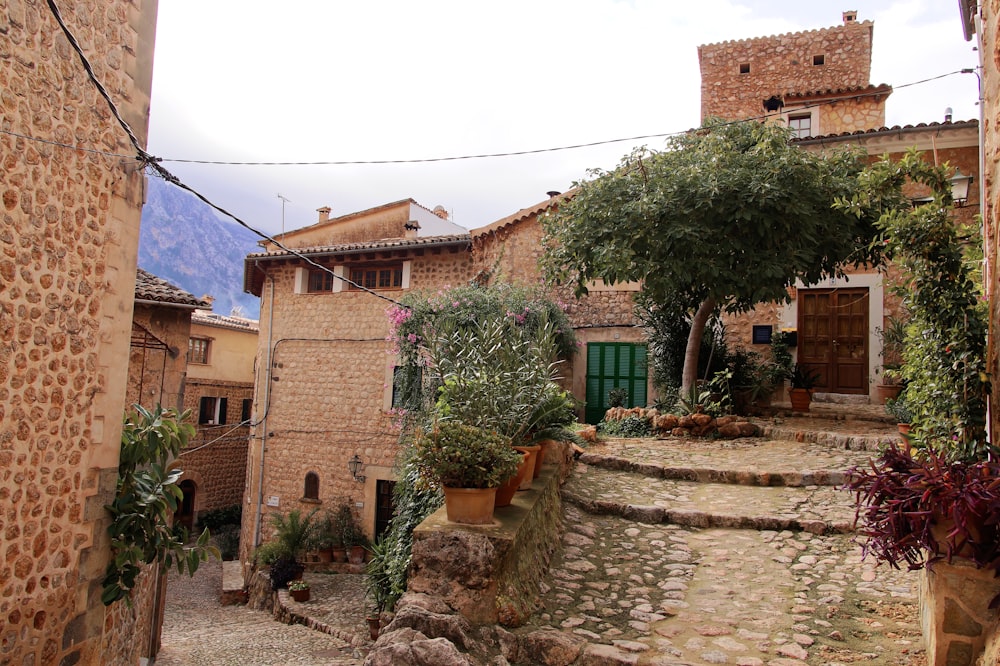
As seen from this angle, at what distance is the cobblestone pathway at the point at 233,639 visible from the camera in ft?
32.0

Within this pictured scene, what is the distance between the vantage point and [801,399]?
1207 centimetres

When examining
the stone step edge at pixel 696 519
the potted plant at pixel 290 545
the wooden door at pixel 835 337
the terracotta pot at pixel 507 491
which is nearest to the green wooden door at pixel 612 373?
the wooden door at pixel 835 337

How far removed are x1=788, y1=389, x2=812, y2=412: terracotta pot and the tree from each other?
241 cm

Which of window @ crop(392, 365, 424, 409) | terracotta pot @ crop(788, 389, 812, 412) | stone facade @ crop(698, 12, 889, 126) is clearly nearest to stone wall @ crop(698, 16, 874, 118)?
stone facade @ crop(698, 12, 889, 126)

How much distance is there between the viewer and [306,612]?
41.2 ft

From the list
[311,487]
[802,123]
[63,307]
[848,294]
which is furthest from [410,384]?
[802,123]

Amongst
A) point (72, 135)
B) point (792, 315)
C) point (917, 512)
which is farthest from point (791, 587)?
point (792, 315)

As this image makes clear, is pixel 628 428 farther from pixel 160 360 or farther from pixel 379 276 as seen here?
pixel 160 360

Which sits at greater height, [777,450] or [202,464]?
[777,450]

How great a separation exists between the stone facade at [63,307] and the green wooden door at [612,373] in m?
9.87

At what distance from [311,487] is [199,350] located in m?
8.67

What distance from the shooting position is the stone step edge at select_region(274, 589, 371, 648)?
10734 millimetres

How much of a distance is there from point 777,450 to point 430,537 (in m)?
6.37

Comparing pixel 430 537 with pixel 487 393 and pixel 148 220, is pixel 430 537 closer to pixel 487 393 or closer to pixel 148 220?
pixel 487 393
